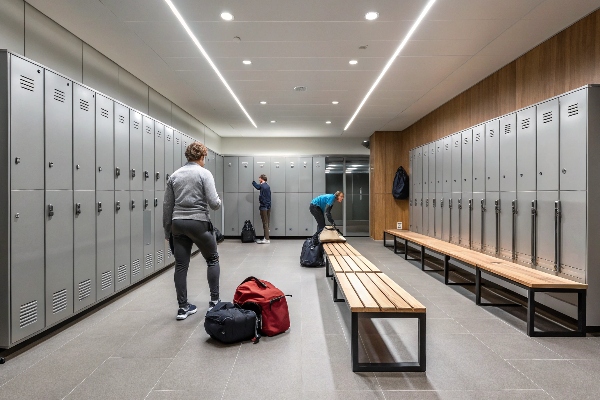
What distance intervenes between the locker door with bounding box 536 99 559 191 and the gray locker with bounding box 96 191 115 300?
451cm

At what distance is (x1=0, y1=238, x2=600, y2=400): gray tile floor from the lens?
2021 mm

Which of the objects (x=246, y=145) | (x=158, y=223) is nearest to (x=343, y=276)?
(x=158, y=223)

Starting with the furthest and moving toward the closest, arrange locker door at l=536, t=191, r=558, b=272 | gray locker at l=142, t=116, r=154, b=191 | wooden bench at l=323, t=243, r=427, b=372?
gray locker at l=142, t=116, r=154, b=191 → locker door at l=536, t=191, r=558, b=272 → wooden bench at l=323, t=243, r=427, b=372

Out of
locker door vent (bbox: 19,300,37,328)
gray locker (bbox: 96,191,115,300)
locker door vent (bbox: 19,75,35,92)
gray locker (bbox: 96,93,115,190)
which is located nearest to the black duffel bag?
locker door vent (bbox: 19,300,37,328)

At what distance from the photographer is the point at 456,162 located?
568 centimetres

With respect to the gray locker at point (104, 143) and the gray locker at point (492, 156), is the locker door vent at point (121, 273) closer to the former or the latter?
the gray locker at point (104, 143)

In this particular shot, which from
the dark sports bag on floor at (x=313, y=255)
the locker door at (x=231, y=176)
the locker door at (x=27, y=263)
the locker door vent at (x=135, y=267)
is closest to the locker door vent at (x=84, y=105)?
the locker door at (x=27, y=263)

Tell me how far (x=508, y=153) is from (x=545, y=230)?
1082 millimetres

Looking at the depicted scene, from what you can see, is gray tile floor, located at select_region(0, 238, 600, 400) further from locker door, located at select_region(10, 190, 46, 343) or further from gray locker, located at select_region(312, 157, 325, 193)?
gray locker, located at select_region(312, 157, 325, 193)

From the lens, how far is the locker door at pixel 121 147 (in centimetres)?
388

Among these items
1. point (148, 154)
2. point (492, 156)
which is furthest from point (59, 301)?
point (492, 156)

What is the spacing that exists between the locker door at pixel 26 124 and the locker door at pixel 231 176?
6.97 m

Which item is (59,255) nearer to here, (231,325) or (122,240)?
(122,240)

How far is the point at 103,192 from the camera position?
362 centimetres
